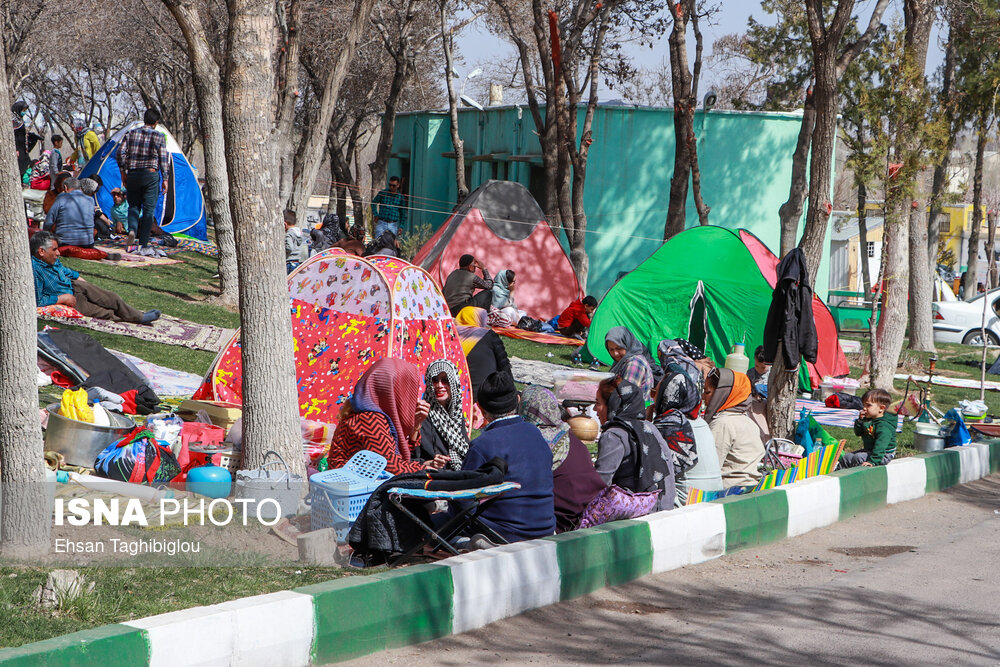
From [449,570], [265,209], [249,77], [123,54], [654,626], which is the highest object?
[123,54]

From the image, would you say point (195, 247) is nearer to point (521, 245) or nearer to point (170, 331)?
point (521, 245)

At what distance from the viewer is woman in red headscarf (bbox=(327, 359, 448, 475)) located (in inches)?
266

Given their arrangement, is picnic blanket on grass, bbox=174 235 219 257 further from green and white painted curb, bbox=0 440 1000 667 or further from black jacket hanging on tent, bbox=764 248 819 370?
green and white painted curb, bbox=0 440 1000 667

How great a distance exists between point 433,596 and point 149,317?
8.30 meters

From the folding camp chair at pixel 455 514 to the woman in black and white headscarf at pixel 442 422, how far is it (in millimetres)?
1127

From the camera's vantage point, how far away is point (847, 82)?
65.6 feet

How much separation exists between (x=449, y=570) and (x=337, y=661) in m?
0.65

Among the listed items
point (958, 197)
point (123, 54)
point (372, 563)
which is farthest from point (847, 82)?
point (123, 54)

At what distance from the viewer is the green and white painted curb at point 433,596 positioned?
3657 millimetres

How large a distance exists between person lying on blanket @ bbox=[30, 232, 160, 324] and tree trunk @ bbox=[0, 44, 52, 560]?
6722mm

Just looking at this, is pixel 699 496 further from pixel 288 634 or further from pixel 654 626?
pixel 288 634

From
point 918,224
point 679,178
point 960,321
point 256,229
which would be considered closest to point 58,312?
point 256,229

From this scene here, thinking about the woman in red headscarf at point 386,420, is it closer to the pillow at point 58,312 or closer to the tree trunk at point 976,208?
the pillow at point 58,312

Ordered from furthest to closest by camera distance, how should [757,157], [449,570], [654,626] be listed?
[757,157], [654,626], [449,570]
